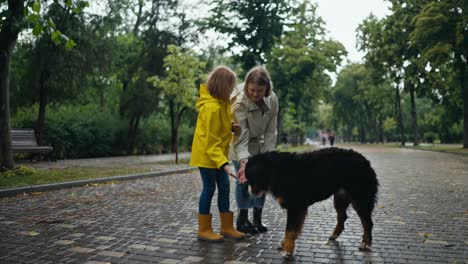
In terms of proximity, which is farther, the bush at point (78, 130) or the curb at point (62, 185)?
the bush at point (78, 130)

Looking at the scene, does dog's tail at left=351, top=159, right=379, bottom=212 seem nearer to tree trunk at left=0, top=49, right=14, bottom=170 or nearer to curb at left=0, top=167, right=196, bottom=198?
curb at left=0, top=167, right=196, bottom=198

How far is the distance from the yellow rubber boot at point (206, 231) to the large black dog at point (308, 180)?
85cm

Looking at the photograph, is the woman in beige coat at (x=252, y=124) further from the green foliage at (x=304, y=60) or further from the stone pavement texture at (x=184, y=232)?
the green foliage at (x=304, y=60)

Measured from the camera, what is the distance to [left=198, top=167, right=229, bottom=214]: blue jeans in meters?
4.98

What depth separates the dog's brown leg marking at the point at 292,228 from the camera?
420 centimetres

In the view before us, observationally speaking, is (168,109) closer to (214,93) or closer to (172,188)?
(172,188)

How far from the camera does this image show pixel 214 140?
15.9 ft

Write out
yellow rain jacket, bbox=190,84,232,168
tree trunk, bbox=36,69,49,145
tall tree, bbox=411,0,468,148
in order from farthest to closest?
tall tree, bbox=411,0,468,148
tree trunk, bbox=36,69,49,145
yellow rain jacket, bbox=190,84,232,168

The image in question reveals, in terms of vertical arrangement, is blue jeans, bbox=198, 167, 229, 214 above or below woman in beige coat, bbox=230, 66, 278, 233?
below

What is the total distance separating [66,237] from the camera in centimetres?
511

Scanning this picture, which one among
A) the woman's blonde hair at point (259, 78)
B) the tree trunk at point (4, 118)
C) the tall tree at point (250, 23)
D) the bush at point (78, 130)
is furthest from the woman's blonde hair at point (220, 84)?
the tall tree at point (250, 23)

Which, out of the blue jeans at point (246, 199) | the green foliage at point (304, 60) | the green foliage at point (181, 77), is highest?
the green foliage at point (304, 60)

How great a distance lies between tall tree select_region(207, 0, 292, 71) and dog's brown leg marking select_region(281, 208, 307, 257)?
18.9 meters

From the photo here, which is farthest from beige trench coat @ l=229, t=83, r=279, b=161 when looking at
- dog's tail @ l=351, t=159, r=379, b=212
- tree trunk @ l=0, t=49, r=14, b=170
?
tree trunk @ l=0, t=49, r=14, b=170
